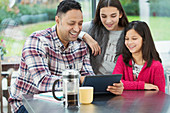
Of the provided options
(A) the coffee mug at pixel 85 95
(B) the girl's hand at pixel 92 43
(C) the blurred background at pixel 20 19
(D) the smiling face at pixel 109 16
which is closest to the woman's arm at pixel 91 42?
(B) the girl's hand at pixel 92 43

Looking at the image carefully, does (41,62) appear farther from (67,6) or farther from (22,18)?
(22,18)

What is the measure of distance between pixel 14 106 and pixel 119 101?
2.56ft

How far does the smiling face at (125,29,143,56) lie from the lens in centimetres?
230

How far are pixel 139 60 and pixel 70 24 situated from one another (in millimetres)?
577

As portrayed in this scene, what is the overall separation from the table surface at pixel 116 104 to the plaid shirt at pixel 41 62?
Result: 205 millimetres

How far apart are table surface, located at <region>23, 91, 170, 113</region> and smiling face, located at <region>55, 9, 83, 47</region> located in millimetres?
546

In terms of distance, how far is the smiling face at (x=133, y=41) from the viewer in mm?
2303

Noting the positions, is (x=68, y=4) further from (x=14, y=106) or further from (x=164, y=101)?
(x=164, y=101)

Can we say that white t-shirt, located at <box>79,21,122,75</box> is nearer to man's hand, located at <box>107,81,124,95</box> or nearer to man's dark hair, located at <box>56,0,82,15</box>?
man's dark hair, located at <box>56,0,82,15</box>

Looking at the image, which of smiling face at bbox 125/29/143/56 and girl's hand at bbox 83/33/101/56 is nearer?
smiling face at bbox 125/29/143/56

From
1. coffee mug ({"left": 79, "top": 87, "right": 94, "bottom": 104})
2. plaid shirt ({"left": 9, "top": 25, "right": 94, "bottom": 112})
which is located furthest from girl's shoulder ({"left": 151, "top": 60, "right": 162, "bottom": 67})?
coffee mug ({"left": 79, "top": 87, "right": 94, "bottom": 104})

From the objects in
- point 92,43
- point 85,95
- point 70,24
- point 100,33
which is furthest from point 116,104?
point 100,33

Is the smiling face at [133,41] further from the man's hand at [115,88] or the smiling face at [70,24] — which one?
the man's hand at [115,88]

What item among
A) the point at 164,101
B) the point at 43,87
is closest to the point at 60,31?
the point at 43,87
